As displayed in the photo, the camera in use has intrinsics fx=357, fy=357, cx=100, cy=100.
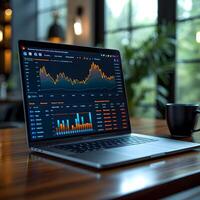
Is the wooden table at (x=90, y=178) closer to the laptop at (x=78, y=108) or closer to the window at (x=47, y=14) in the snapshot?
the laptop at (x=78, y=108)

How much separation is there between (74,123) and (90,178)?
300 mm

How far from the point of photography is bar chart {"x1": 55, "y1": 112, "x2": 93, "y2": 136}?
0.81 metres

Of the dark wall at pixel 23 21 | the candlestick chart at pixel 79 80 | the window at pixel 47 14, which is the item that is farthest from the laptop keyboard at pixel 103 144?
the dark wall at pixel 23 21

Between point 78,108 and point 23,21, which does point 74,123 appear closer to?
point 78,108

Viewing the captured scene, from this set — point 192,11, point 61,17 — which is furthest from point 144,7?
point 61,17

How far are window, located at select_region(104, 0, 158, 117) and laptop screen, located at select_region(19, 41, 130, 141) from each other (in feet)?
8.25

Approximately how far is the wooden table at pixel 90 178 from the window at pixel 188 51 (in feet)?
8.71

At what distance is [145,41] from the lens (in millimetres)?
3383

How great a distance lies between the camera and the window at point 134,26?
3.68 metres

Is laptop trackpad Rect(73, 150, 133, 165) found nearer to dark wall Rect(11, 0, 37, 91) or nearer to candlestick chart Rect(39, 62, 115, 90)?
candlestick chart Rect(39, 62, 115, 90)

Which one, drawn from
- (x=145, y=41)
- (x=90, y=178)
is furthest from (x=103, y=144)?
(x=145, y=41)

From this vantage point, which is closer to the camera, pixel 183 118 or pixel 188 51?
pixel 183 118

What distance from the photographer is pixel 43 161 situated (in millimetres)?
666

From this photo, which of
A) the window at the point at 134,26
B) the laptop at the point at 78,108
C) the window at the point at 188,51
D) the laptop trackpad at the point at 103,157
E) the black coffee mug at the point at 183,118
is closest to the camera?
the laptop trackpad at the point at 103,157
